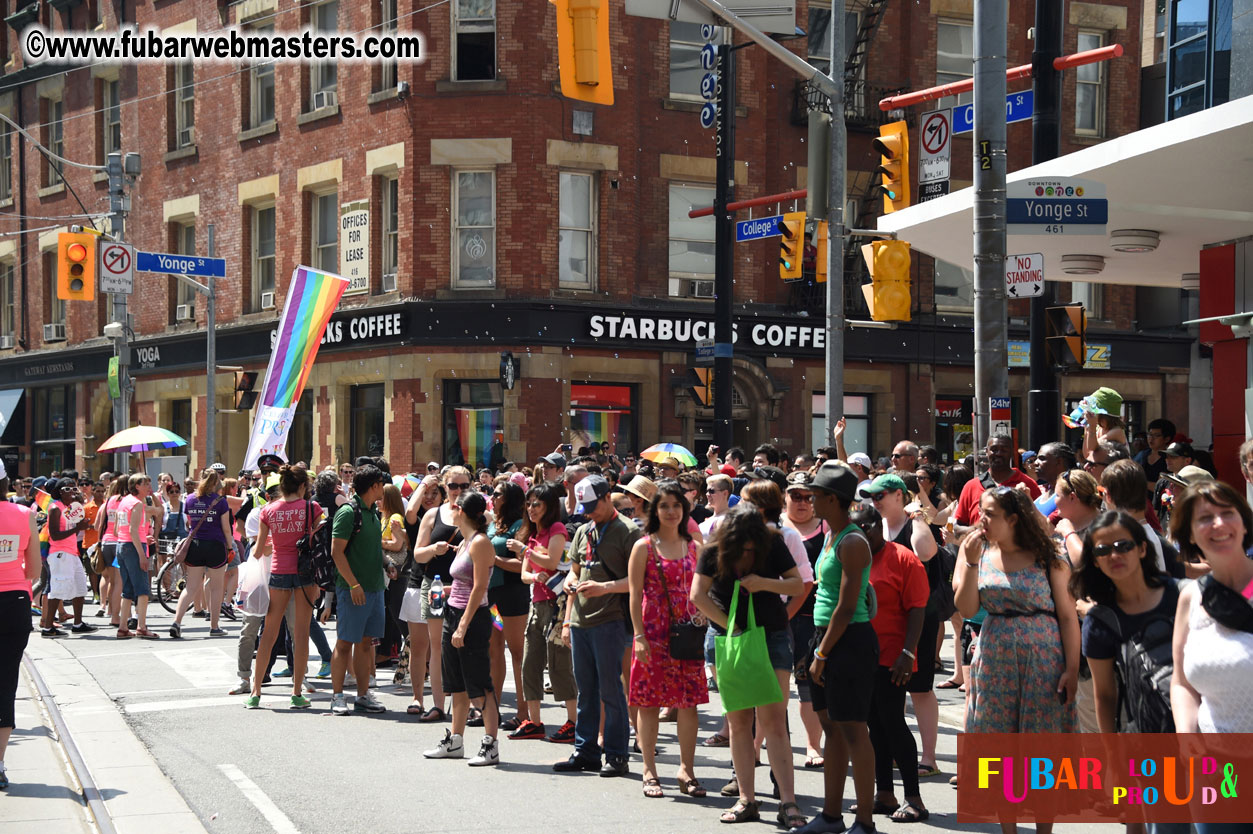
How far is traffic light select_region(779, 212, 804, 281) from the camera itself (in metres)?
18.5

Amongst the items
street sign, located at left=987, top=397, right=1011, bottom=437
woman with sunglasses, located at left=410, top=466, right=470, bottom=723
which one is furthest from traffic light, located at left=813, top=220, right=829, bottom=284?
woman with sunglasses, located at left=410, top=466, right=470, bottom=723

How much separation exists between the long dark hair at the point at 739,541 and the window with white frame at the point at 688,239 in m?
20.6

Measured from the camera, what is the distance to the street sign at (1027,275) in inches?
504

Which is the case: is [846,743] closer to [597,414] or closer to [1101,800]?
[1101,800]

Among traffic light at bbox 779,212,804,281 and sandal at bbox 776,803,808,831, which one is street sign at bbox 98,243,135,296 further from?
sandal at bbox 776,803,808,831

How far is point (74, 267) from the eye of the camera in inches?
934

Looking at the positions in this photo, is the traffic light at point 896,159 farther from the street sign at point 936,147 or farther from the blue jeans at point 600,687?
the blue jeans at point 600,687

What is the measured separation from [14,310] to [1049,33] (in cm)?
3343

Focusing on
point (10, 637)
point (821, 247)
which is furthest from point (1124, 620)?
point (821, 247)

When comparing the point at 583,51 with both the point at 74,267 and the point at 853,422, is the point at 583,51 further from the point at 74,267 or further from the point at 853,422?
the point at 853,422

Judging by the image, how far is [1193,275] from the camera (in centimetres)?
1900

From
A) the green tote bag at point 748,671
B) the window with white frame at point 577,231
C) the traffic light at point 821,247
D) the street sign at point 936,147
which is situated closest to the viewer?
the green tote bag at point 748,671

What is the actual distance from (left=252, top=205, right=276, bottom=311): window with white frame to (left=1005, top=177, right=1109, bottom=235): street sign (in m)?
22.2

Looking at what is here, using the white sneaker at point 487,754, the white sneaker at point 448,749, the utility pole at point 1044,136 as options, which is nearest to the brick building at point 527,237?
the utility pole at point 1044,136
